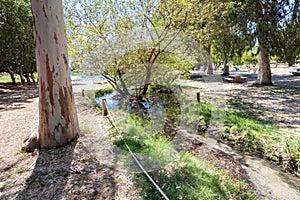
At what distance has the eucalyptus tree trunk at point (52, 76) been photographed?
2941mm

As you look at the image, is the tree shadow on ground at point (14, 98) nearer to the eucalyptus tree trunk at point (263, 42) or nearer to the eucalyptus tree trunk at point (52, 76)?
the eucalyptus tree trunk at point (52, 76)

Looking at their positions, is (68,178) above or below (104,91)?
below

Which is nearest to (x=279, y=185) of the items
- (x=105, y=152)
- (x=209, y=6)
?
(x=105, y=152)

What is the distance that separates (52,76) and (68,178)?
1.59 meters

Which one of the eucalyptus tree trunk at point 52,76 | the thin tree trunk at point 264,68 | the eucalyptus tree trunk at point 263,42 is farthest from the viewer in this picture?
the thin tree trunk at point 264,68

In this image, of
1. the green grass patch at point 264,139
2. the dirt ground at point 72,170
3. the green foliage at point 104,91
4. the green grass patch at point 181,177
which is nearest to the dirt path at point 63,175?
the dirt ground at point 72,170

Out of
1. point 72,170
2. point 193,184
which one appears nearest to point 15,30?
point 72,170

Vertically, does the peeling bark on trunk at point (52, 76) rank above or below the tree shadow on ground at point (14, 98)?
above

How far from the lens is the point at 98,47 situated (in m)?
7.15

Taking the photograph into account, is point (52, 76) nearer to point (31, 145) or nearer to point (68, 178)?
point (31, 145)

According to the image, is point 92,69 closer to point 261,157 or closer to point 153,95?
point 153,95

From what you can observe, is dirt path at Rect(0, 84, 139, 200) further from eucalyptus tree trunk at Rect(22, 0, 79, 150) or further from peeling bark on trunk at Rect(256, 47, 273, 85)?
peeling bark on trunk at Rect(256, 47, 273, 85)

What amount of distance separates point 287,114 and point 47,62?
20.9 feet

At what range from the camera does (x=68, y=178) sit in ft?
8.46
